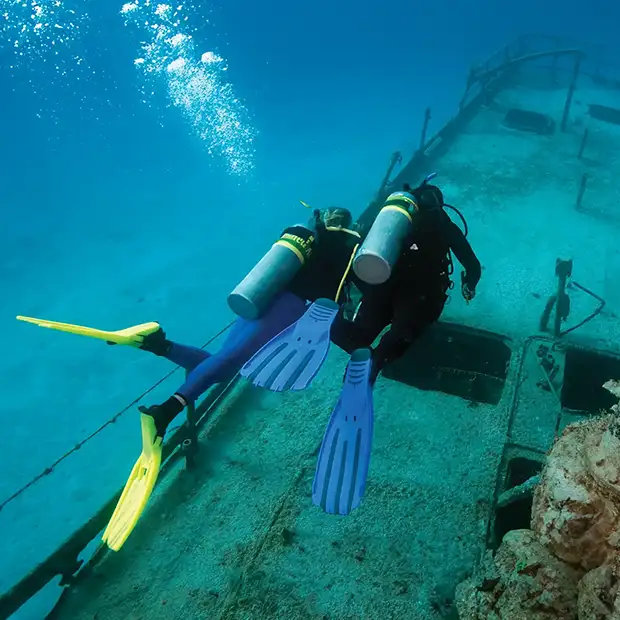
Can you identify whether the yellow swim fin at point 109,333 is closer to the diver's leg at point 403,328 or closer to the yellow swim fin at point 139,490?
the yellow swim fin at point 139,490

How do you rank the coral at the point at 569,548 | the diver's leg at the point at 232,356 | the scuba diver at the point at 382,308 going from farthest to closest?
the diver's leg at the point at 232,356
the scuba diver at the point at 382,308
the coral at the point at 569,548

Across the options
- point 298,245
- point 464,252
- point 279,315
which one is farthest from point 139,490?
point 464,252

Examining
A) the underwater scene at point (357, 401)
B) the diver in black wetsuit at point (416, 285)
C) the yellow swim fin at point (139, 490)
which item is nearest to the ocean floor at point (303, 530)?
the underwater scene at point (357, 401)

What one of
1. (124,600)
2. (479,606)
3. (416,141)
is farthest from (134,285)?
(416,141)

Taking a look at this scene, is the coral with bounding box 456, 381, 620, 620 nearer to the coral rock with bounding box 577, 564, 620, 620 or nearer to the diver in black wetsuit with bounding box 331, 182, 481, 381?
the coral rock with bounding box 577, 564, 620, 620

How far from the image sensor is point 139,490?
12.0ft

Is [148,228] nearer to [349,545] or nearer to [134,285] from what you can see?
[134,285]

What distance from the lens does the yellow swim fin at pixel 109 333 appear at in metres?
3.87

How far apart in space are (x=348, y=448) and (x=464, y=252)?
Answer: 2.04m

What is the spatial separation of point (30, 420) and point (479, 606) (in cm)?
1427

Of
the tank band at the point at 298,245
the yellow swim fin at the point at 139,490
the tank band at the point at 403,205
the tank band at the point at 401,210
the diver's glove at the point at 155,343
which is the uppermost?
the tank band at the point at 403,205

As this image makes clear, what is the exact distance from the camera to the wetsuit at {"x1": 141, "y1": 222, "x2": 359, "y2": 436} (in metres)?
3.81

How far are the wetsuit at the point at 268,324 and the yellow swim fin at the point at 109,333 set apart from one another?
0.28 feet

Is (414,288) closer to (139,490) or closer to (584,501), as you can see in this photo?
(584,501)
